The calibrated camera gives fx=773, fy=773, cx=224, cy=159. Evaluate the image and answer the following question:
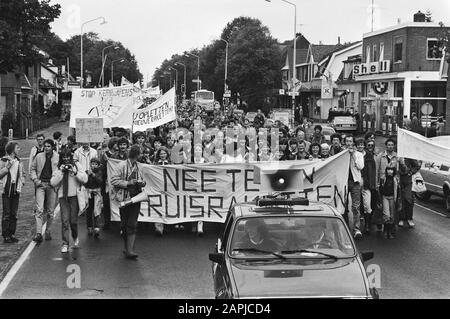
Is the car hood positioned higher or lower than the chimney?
lower

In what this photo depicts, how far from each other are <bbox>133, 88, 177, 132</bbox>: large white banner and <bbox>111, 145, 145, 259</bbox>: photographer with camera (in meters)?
10.8

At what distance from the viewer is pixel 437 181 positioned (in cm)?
1841

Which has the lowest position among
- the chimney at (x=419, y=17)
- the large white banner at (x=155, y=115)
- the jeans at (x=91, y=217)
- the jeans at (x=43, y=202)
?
the jeans at (x=91, y=217)

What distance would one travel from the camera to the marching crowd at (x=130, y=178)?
39.5 feet

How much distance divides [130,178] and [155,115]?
1119cm

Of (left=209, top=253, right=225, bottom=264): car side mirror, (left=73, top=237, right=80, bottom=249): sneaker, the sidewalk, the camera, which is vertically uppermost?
the camera

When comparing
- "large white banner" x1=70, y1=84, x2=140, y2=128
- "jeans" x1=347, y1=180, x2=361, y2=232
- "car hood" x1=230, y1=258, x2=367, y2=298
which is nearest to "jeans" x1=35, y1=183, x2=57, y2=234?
"jeans" x1=347, y1=180, x2=361, y2=232

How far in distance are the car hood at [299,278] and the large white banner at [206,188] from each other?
7.16 m

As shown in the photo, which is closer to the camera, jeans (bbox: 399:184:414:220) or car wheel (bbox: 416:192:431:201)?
jeans (bbox: 399:184:414:220)

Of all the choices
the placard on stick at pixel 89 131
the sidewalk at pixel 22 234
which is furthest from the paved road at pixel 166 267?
the placard on stick at pixel 89 131

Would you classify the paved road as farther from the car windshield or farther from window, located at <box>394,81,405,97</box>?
window, located at <box>394,81,405,97</box>

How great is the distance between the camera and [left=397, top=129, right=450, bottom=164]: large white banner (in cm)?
1366

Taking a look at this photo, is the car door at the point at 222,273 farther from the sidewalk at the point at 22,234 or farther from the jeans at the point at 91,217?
the jeans at the point at 91,217
